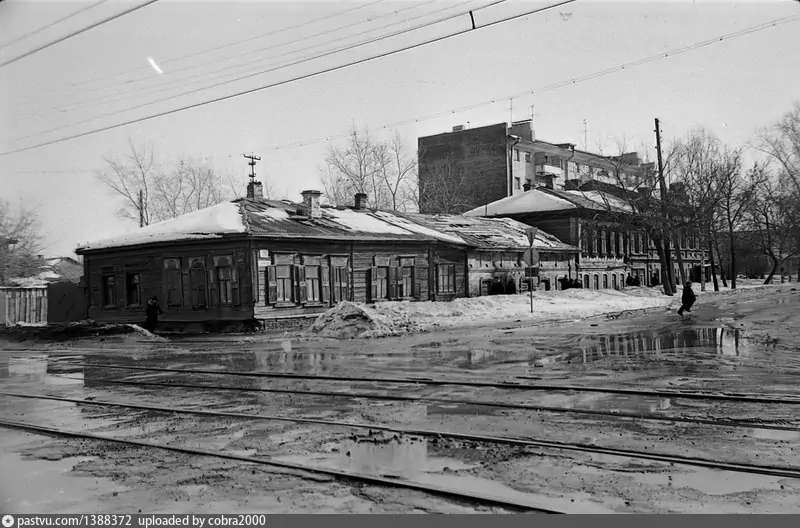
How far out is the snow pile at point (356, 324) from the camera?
80.2 feet

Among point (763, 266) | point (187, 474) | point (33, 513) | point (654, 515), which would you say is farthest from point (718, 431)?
point (763, 266)

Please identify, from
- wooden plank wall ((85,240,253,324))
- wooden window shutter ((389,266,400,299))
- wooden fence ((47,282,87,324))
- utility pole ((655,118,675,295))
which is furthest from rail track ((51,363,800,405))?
utility pole ((655,118,675,295))

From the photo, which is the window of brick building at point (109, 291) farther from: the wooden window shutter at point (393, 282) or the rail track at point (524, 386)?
the rail track at point (524, 386)

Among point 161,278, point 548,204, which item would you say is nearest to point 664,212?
point 548,204

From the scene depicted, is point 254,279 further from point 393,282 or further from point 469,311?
point 469,311

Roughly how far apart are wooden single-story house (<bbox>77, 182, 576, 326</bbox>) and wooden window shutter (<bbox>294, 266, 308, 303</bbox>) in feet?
0.13

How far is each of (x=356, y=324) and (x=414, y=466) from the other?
1786 cm

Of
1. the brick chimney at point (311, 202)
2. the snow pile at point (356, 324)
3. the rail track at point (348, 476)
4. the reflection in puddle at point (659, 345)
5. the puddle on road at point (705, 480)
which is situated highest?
the brick chimney at point (311, 202)

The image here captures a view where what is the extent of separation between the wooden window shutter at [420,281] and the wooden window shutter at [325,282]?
16.6 feet

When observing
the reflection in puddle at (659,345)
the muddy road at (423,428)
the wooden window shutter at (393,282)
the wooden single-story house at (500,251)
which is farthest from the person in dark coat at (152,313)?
the reflection in puddle at (659,345)

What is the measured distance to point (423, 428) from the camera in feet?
29.3

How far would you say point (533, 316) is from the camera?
1207 inches

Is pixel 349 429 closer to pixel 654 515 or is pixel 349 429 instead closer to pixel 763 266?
pixel 654 515

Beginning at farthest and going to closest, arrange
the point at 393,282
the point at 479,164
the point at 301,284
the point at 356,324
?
Answer: the point at 479,164
the point at 393,282
the point at 301,284
the point at 356,324
